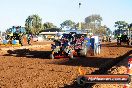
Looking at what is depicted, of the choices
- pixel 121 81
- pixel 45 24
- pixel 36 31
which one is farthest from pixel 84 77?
pixel 45 24

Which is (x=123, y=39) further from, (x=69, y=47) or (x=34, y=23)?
(x=34, y=23)

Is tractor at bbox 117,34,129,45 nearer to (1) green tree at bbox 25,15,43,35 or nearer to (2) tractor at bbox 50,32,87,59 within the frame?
(2) tractor at bbox 50,32,87,59

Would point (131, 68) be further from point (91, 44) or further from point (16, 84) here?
point (91, 44)

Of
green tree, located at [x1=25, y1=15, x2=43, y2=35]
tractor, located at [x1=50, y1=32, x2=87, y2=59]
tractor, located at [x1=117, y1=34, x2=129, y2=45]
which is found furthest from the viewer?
green tree, located at [x1=25, y1=15, x2=43, y2=35]

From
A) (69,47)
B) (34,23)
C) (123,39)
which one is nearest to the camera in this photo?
(69,47)

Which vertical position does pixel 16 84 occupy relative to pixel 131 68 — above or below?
below

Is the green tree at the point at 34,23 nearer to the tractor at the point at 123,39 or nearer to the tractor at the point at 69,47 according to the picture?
the tractor at the point at 123,39

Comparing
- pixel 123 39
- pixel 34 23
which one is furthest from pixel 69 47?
pixel 34 23

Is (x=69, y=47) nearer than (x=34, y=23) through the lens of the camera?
Yes

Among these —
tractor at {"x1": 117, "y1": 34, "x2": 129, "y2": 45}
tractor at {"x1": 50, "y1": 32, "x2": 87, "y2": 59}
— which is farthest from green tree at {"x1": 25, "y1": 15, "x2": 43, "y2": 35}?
tractor at {"x1": 50, "y1": 32, "x2": 87, "y2": 59}

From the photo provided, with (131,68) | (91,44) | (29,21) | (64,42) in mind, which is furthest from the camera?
(29,21)

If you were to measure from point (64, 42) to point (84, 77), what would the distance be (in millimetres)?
15340

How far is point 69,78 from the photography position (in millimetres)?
12227

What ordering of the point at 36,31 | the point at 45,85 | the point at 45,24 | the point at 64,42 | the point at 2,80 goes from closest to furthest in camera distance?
1. the point at 45,85
2. the point at 2,80
3. the point at 64,42
4. the point at 36,31
5. the point at 45,24
